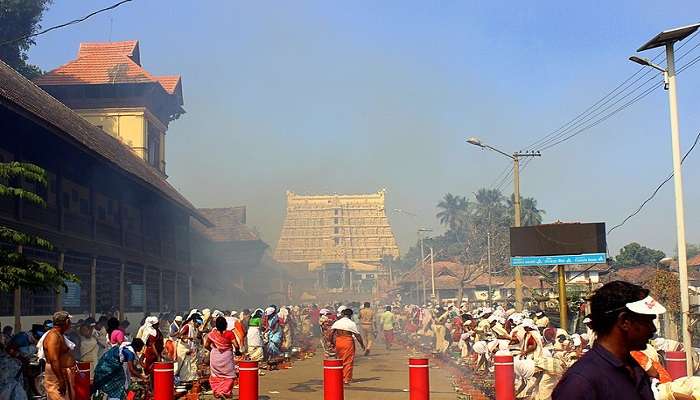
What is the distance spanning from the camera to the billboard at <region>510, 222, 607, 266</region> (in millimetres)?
22562

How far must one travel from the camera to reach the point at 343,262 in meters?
104

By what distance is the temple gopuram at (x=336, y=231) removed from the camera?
114 m

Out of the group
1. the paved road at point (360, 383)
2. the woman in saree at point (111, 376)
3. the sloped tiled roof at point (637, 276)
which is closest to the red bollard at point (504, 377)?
the paved road at point (360, 383)

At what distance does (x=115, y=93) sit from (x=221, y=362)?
1370 inches

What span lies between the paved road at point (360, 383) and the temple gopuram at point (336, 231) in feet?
282

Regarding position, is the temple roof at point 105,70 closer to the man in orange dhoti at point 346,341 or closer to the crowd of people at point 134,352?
the crowd of people at point 134,352

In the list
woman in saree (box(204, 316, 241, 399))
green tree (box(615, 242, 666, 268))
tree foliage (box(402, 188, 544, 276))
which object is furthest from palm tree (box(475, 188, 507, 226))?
woman in saree (box(204, 316, 241, 399))

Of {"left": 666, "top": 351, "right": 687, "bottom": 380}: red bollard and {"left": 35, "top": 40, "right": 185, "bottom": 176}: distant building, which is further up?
{"left": 35, "top": 40, "right": 185, "bottom": 176}: distant building

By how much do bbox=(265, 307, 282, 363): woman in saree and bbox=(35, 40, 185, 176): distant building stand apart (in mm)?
23298

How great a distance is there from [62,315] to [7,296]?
12838 mm

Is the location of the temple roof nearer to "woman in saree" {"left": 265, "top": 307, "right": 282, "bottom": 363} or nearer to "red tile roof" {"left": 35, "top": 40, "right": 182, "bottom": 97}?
"red tile roof" {"left": 35, "top": 40, "right": 182, "bottom": 97}

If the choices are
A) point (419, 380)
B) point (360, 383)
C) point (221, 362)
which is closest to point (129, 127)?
point (360, 383)

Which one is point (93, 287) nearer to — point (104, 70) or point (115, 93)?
point (115, 93)

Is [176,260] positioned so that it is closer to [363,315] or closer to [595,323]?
[363,315]
